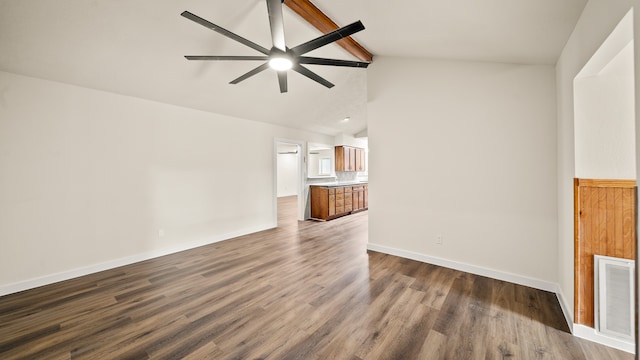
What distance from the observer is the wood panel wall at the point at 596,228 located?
1.68m

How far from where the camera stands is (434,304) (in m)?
2.25

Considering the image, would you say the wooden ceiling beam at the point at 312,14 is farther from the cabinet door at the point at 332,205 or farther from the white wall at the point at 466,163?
the cabinet door at the point at 332,205

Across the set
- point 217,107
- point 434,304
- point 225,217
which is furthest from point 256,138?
point 434,304

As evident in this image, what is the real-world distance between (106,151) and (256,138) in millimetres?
2411

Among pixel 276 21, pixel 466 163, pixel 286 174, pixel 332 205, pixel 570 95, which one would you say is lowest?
pixel 332 205

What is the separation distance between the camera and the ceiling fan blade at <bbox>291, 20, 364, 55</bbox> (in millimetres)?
1618

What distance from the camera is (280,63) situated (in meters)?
2.04

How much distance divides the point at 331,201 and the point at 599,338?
187 inches

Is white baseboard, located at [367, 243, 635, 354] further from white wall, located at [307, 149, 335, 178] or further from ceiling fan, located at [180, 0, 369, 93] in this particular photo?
white wall, located at [307, 149, 335, 178]

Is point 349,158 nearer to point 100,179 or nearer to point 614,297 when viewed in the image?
point 100,179

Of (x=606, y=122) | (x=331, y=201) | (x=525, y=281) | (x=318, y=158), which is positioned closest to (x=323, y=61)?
(x=606, y=122)

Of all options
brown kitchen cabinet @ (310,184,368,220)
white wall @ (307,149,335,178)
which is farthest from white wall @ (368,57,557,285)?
white wall @ (307,149,335,178)

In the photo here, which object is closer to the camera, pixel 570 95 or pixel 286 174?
pixel 570 95

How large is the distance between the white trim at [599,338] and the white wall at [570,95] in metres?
0.14
